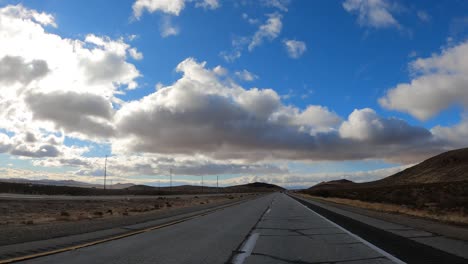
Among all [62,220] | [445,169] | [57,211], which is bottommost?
[62,220]

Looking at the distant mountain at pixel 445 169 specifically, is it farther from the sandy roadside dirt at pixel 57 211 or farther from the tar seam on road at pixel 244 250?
the tar seam on road at pixel 244 250

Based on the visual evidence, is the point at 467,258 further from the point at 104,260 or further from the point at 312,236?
the point at 104,260

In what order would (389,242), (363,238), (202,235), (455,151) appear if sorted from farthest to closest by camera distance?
(455,151), (202,235), (363,238), (389,242)

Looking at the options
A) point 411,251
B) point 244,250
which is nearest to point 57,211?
point 244,250

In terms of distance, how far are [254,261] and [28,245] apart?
626 cm

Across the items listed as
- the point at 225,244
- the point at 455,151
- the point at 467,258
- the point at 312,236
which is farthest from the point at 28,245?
the point at 455,151

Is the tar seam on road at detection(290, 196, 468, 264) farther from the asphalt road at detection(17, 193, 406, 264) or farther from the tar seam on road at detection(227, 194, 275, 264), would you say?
the tar seam on road at detection(227, 194, 275, 264)

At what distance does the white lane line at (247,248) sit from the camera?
9103 millimetres

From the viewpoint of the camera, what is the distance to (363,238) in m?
13.4

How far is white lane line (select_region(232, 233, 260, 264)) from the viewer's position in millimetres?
9103

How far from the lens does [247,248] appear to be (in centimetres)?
1097

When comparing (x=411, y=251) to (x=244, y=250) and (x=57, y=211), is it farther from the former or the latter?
(x=57, y=211)

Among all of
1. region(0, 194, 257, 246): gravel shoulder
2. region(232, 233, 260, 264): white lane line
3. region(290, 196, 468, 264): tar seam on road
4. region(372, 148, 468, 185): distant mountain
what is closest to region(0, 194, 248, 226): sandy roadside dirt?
region(0, 194, 257, 246): gravel shoulder

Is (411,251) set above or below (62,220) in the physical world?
below
